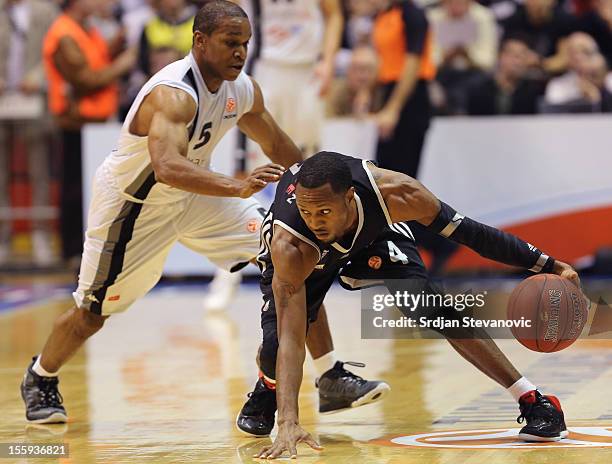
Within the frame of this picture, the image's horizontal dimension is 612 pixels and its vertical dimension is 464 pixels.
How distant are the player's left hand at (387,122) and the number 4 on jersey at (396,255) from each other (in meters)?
6.57

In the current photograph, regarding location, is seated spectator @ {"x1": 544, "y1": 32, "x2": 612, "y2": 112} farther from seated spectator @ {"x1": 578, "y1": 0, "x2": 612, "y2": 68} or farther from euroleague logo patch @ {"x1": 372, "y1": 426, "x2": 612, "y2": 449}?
euroleague logo patch @ {"x1": 372, "y1": 426, "x2": 612, "y2": 449}

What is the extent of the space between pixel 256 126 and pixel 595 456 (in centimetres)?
263

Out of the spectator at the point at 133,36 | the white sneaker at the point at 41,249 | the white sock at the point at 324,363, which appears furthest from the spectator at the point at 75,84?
the white sock at the point at 324,363

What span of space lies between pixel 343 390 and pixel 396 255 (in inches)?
31.1

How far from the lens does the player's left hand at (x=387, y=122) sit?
1241 cm

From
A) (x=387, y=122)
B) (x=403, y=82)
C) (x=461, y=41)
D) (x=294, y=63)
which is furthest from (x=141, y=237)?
(x=461, y=41)

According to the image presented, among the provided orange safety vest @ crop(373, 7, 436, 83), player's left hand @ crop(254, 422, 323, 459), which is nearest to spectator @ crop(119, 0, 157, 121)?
orange safety vest @ crop(373, 7, 436, 83)

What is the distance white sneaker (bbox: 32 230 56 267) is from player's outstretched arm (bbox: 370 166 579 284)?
369 inches

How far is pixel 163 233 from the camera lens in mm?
6668

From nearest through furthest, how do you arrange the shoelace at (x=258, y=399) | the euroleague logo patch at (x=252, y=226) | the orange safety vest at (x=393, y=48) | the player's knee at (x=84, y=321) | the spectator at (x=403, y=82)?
the shoelace at (x=258, y=399)
the player's knee at (x=84, y=321)
the euroleague logo patch at (x=252, y=226)
the spectator at (x=403, y=82)
the orange safety vest at (x=393, y=48)

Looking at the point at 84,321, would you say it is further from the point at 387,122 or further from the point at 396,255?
the point at 387,122

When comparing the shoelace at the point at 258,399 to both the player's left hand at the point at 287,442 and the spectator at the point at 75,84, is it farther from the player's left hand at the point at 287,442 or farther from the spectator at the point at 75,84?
the spectator at the point at 75,84

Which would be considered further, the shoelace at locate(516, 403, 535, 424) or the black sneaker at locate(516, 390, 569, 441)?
the shoelace at locate(516, 403, 535, 424)

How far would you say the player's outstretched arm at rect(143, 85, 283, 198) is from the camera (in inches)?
222
